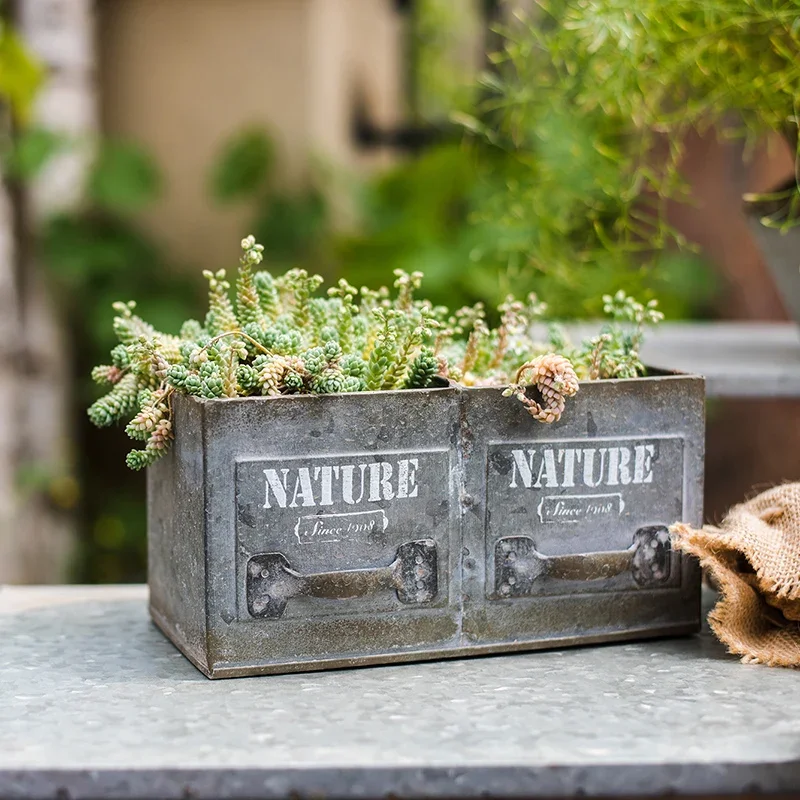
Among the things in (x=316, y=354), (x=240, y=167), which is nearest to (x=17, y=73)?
(x=240, y=167)

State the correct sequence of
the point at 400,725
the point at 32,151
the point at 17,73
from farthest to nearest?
the point at 32,151
the point at 17,73
the point at 400,725

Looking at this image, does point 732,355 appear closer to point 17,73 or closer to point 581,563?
point 581,563

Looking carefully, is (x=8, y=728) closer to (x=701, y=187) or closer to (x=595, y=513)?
(x=595, y=513)

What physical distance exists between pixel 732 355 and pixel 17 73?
6.30 ft

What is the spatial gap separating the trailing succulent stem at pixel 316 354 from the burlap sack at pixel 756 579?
0.56ft

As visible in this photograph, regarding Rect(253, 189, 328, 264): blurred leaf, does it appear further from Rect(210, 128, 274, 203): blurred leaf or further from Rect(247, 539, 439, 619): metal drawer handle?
Rect(247, 539, 439, 619): metal drawer handle

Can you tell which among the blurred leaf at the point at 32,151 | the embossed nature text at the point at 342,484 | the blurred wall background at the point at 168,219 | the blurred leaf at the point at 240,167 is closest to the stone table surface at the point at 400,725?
the embossed nature text at the point at 342,484

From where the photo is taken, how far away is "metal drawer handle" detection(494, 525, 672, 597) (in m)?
1.08

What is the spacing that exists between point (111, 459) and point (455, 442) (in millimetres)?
2608

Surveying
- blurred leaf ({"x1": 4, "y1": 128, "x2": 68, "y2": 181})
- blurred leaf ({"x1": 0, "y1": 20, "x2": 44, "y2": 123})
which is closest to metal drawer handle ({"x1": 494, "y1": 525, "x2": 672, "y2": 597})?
blurred leaf ({"x1": 0, "y1": 20, "x2": 44, "y2": 123})

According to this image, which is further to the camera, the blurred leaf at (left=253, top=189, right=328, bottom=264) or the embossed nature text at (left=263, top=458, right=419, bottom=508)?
the blurred leaf at (left=253, top=189, right=328, bottom=264)

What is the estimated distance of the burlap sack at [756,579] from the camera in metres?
1.07

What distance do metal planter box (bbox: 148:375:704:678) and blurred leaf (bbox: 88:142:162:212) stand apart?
2212mm

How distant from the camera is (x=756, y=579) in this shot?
3.62 ft
